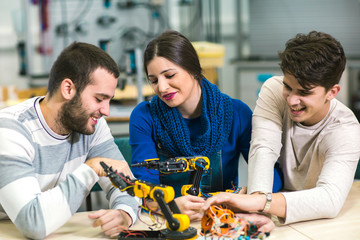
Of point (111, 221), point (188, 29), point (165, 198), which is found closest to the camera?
point (165, 198)

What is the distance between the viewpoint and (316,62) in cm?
150

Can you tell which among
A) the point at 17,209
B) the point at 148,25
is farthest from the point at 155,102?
the point at 148,25

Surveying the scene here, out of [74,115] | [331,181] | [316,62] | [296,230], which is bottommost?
[296,230]

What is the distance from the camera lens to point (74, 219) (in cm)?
153

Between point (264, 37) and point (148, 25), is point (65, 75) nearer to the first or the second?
point (148, 25)

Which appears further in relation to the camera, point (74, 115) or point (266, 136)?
point (266, 136)

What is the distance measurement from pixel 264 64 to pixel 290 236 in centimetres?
399

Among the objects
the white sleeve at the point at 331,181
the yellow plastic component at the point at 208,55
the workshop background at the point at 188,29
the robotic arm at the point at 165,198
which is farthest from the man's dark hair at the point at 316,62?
the workshop background at the point at 188,29

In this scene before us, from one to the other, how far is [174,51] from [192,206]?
641 millimetres

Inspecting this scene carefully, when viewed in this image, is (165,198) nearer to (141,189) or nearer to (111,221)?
(141,189)

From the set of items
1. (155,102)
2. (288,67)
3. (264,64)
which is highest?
(288,67)

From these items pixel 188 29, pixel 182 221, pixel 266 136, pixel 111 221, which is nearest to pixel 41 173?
pixel 111 221

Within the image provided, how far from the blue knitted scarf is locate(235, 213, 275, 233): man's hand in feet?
1.35

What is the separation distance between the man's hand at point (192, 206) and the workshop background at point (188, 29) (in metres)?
3.24
